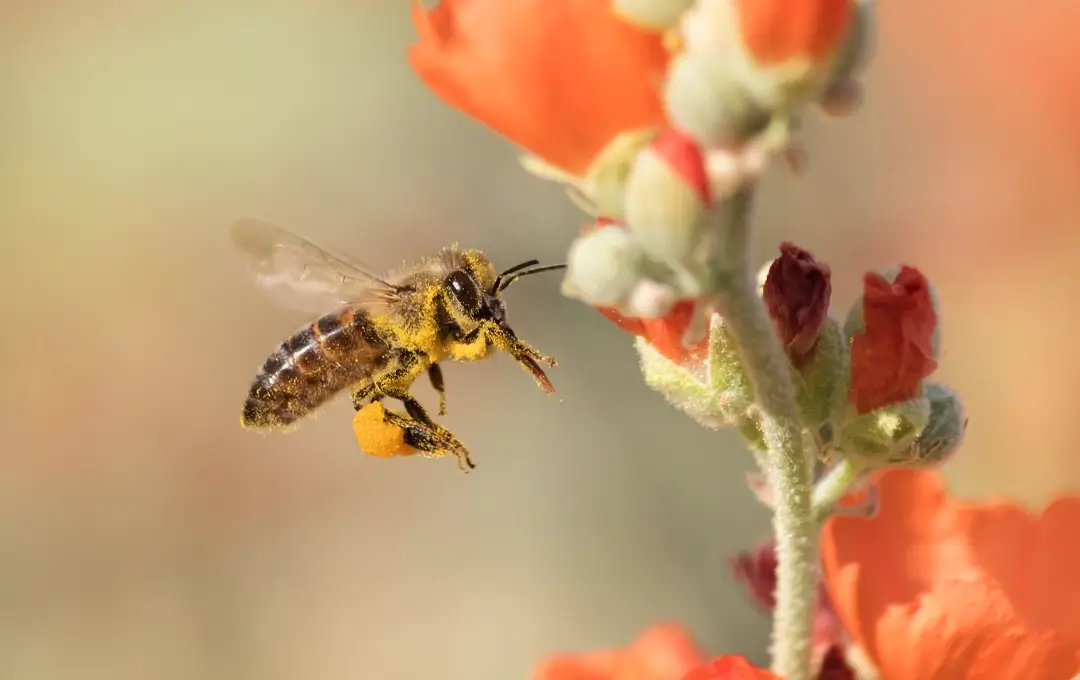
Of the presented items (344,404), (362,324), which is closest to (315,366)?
(362,324)

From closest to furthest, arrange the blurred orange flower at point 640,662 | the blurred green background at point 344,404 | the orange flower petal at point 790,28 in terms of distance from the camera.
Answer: the orange flower petal at point 790,28 → the blurred orange flower at point 640,662 → the blurred green background at point 344,404

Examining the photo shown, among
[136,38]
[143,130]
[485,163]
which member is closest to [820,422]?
[485,163]

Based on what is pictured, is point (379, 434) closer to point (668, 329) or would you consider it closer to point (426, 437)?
point (426, 437)

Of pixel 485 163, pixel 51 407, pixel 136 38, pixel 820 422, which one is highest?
pixel 136 38

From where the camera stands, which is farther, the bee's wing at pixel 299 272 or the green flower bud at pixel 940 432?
the bee's wing at pixel 299 272

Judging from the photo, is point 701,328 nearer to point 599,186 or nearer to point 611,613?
point 599,186

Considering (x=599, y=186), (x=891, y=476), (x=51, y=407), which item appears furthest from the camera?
(x=51, y=407)

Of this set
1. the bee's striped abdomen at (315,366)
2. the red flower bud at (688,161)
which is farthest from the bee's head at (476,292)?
the red flower bud at (688,161)

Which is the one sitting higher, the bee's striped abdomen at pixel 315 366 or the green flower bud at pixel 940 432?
the bee's striped abdomen at pixel 315 366

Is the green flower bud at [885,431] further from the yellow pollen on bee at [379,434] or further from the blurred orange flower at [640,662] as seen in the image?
the yellow pollen on bee at [379,434]
